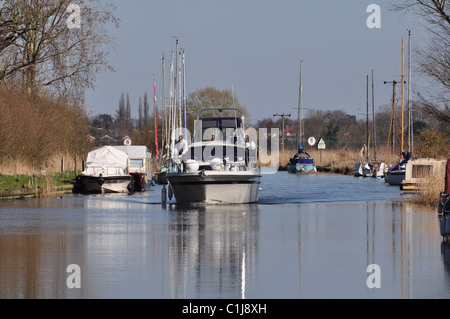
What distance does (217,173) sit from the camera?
3278 cm

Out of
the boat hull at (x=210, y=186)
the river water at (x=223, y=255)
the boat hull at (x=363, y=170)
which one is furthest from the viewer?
the boat hull at (x=363, y=170)

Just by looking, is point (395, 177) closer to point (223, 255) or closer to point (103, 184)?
A: point (103, 184)

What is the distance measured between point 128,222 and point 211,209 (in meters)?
5.90

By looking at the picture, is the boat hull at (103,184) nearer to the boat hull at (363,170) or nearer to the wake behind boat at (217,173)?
the wake behind boat at (217,173)

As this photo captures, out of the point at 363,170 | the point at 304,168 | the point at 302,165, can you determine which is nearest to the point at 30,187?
the point at 363,170

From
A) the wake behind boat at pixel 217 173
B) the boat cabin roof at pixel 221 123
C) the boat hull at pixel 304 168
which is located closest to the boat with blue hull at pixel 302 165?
the boat hull at pixel 304 168

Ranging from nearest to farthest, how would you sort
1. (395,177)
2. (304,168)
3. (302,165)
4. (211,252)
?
(211,252) → (395,177) → (304,168) → (302,165)

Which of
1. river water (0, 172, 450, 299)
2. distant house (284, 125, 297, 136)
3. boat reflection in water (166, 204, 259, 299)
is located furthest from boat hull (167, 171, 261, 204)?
distant house (284, 125, 297, 136)

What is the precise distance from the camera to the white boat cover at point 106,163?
51219 millimetres

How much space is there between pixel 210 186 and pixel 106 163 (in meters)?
20.0

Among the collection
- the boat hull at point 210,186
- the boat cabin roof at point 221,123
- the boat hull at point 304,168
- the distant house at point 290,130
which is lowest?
the boat hull at point 304,168

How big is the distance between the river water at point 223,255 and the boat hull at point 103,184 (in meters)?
18.1

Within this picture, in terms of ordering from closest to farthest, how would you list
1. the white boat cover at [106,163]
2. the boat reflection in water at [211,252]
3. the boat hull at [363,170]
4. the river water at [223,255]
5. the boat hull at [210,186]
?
1. the river water at [223,255]
2. the boat reflection in water at [211,252]
3. the boat hull at [210,186]
4. the white boat cover at [106,163]
5. the boat hull at [363,170]

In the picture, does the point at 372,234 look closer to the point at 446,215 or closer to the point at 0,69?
the point at 446,215
